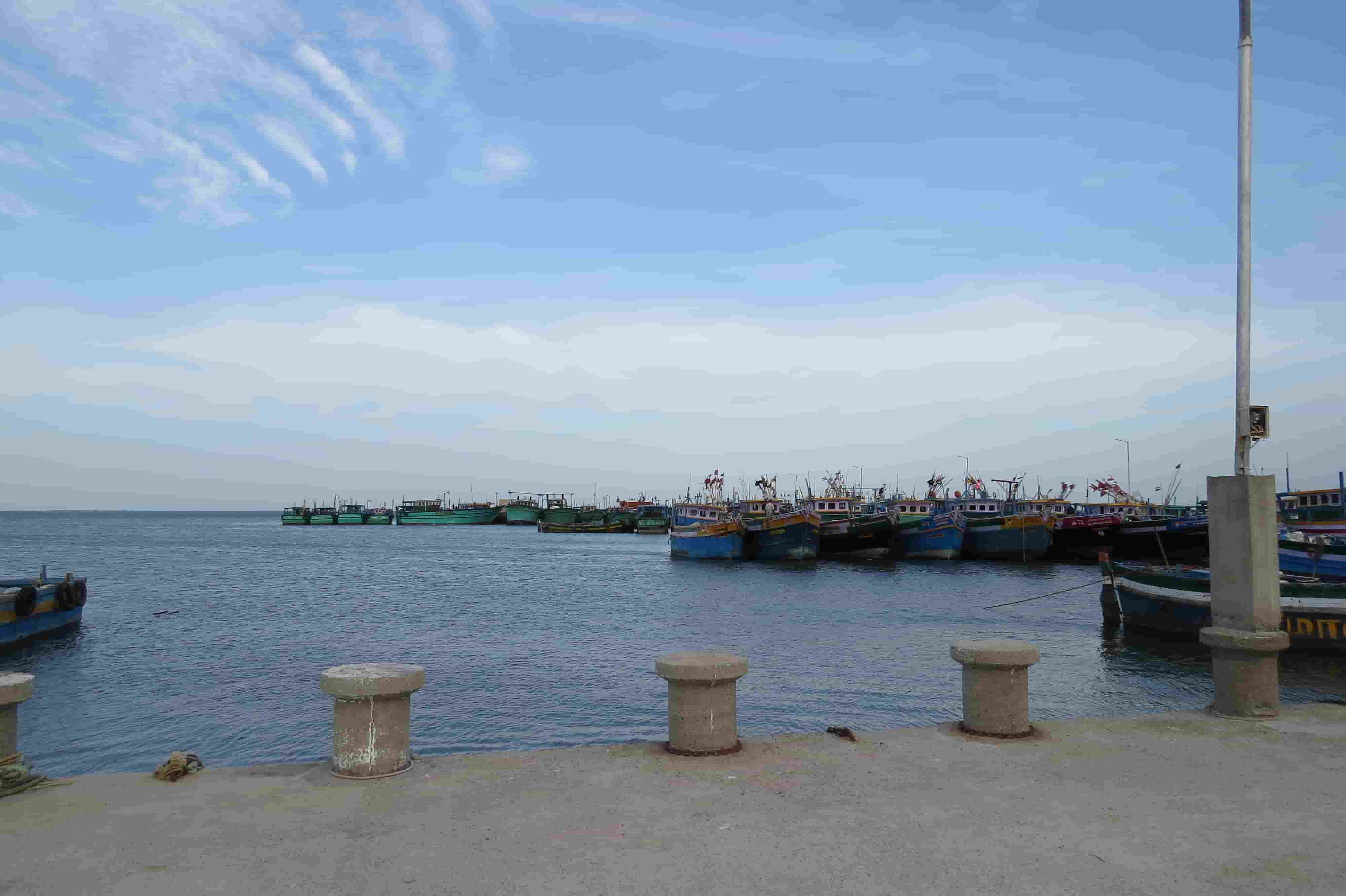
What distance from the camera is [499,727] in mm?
17078

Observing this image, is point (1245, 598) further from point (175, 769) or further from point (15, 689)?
point (15, 689)

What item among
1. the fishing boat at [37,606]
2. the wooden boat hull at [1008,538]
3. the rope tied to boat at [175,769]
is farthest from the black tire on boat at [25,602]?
the wooden boat hull at [1008,538]

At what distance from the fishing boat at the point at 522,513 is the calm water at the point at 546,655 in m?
114

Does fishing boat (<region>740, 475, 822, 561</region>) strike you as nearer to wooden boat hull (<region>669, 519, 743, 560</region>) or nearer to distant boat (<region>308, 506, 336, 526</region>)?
wooden boat hull (<region>669, 519, 743, 560</region>)

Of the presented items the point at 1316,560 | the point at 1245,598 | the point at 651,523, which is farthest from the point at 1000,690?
the point at 651,523

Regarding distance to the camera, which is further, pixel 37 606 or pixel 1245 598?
pixel 37 606

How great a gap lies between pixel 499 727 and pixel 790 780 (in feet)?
37.1

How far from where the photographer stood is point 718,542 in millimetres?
69500

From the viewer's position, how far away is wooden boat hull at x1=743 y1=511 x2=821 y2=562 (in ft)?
216

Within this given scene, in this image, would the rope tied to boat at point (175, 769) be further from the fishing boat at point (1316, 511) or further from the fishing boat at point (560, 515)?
the fishing boat at point (560, 515)

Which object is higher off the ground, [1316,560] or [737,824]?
[1316,560]

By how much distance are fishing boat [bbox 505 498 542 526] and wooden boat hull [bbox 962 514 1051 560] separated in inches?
4498

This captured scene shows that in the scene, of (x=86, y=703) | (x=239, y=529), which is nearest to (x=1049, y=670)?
(x=86, y=703)

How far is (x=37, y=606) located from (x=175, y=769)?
87.9 feet
